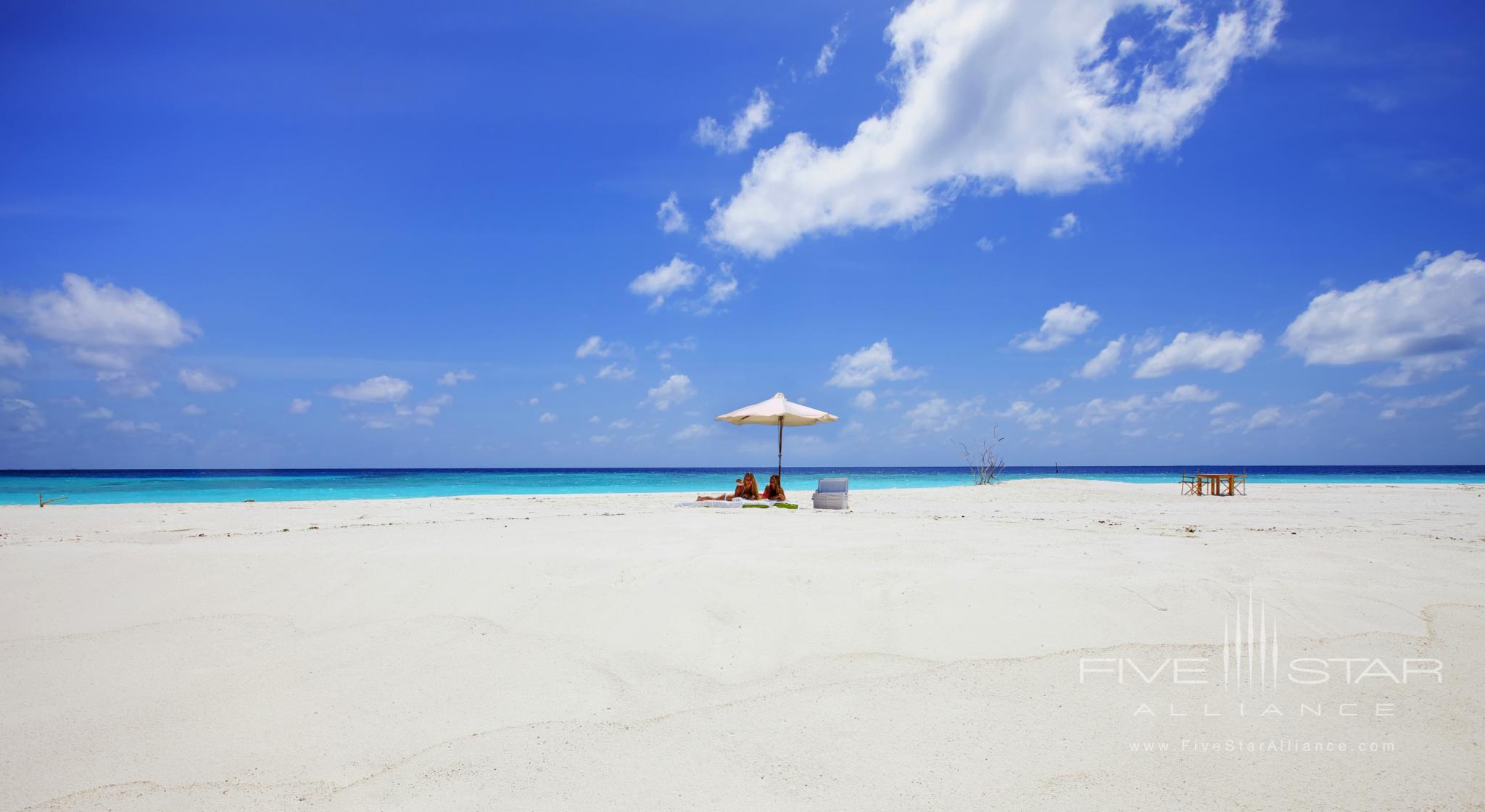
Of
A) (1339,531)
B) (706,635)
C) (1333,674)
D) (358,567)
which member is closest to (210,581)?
(358,567)

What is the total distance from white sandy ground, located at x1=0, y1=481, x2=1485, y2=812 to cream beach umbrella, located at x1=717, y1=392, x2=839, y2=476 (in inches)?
352

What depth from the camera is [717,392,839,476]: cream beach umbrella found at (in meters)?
16.0

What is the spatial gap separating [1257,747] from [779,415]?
12.9m

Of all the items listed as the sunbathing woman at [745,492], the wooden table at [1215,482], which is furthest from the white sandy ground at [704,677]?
the wooden table at [1215,482]

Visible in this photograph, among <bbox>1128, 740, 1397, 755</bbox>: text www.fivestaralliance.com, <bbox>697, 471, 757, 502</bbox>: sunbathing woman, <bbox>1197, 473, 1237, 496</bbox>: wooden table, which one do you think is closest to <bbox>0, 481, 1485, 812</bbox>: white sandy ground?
<bbox>1128, 740, 1397, 755</bbox>: text www.fivestaralliance.com

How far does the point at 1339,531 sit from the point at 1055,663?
831 centimetres

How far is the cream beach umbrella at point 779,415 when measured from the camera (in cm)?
1600

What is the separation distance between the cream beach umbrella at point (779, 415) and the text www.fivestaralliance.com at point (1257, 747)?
1259cm

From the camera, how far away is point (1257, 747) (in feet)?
10.7

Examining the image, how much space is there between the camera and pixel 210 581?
5391mm

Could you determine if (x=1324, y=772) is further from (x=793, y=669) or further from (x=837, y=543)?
Answer: (x=837, y=543)

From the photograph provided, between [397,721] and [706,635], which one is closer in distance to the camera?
[397,721]
